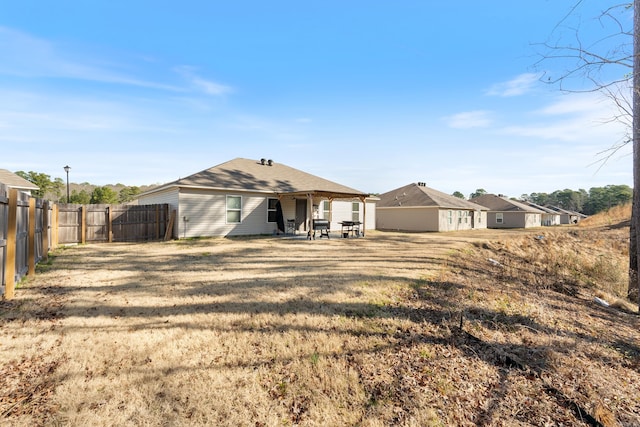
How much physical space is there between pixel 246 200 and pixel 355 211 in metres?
9.10

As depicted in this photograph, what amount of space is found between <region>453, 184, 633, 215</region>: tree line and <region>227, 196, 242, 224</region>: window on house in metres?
70.5

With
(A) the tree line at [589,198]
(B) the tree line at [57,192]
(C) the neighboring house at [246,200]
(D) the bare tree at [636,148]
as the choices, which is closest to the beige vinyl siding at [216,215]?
(C) the neighboring house at [246,200]

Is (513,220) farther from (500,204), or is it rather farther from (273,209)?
(273,209)

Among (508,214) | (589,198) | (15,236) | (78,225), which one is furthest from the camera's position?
(589,198)

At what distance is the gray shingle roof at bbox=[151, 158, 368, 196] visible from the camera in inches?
628

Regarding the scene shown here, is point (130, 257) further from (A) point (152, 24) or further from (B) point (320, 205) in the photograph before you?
(B) point (320, 205)

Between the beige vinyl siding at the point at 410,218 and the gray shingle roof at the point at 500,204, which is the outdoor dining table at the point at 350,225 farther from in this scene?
the gray shingle roof at the point at 500,204

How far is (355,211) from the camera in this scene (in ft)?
74.6

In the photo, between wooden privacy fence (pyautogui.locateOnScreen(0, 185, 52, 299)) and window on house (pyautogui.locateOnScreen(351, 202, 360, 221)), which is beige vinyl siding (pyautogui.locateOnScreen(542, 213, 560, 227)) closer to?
window on house (pyautogui.locateOnScreen(351, 202, 360, 221))

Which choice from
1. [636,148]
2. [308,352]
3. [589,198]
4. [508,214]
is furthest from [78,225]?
[589,198]

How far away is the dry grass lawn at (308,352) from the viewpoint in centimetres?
307

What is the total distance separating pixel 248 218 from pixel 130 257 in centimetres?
751

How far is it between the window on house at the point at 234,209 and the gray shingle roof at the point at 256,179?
0.74 m

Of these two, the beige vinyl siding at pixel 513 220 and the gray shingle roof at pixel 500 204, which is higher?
the gray shingle roof at pixel 500 204
